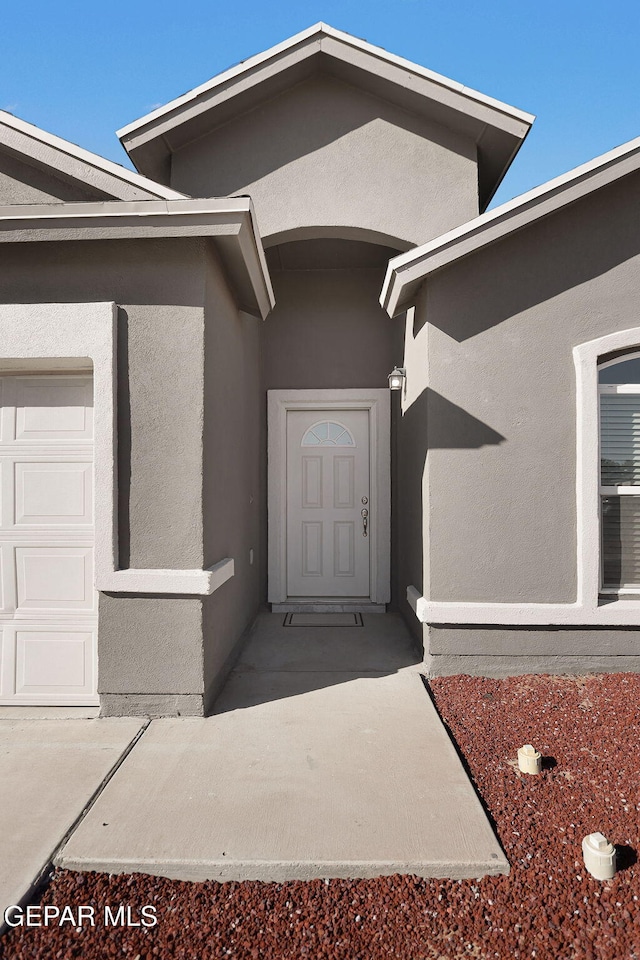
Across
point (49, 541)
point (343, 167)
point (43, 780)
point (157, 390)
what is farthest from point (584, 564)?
point (343, 167)

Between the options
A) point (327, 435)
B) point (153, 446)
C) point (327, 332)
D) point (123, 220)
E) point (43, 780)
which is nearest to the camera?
point (43, 780)

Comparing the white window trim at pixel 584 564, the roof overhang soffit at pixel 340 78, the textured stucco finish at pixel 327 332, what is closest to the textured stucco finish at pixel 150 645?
the white window trim at pixel 584 564

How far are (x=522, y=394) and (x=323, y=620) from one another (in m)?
3.42

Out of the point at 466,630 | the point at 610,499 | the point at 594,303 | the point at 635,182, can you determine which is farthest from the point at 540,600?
the point at 635,182

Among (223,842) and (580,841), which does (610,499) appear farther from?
(223,842)

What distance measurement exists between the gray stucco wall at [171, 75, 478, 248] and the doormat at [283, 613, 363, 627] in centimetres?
425

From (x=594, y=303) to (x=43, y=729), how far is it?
17.5ft

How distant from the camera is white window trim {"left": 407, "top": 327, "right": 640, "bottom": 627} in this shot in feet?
14.6

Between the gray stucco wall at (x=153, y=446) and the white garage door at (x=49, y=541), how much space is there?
34cm

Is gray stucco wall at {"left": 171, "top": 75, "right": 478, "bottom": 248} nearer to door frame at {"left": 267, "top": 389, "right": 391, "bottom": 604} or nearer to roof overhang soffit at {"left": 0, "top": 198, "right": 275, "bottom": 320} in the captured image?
door frame at {"left": 267, "top": 389, "right": 391, "bottom": 604}

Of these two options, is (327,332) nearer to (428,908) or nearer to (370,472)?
(370,472)

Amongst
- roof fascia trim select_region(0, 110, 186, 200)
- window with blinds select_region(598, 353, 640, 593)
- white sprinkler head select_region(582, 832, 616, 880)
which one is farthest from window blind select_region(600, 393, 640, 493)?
roof fascia trim select_region(0, 110, 186, 200)

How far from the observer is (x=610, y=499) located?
4691mm

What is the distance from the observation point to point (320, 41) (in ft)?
18.5
